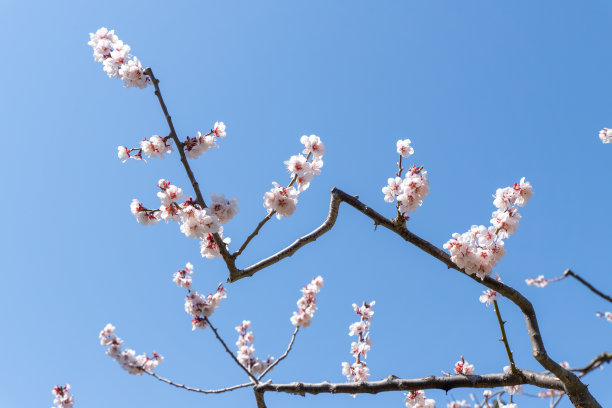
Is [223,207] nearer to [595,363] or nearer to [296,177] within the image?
[296,177]

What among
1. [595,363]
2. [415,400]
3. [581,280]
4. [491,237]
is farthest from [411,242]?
[415,400]

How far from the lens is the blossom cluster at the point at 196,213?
3.53 metres

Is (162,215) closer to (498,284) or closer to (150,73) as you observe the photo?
(150,73)

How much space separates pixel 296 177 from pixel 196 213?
1001 mm

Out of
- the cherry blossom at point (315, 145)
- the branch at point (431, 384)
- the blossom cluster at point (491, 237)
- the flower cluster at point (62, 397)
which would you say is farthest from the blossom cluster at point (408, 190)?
the flower cluster at point (62, 397)

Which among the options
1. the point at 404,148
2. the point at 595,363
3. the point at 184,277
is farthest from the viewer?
the point at 184,277

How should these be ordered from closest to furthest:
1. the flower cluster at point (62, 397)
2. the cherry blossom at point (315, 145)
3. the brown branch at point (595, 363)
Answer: the brown branch at point (595, 363)
the cherry blossom at point (315, 145)
the flower cluster at point (62, 397)

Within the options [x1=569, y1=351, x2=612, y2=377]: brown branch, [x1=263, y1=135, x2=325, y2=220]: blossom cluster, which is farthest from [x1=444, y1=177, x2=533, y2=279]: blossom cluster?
[x1=569, y1=351, x2=612, y2=377]: brown branch

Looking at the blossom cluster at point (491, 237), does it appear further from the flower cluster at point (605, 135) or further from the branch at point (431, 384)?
the flower cluster at point (605, 135)

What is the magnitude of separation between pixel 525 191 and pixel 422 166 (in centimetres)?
100

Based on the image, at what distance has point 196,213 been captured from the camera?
349cm

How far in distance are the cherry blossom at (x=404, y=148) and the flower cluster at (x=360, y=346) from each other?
139 inches

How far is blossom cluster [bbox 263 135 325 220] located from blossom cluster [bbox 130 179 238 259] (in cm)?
34

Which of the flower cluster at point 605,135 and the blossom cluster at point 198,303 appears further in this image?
the flower cluster at point 605,135
